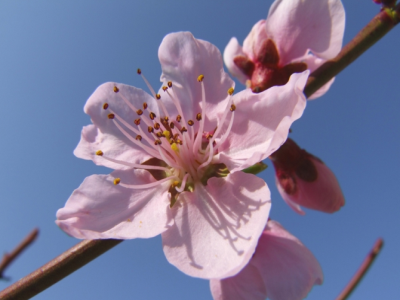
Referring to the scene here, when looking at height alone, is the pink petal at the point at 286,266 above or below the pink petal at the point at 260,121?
below

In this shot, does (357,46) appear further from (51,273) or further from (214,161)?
(51,273)

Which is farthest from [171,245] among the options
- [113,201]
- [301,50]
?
[301,50]

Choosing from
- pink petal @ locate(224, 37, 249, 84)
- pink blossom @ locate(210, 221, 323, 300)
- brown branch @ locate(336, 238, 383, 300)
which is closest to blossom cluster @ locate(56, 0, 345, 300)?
pink blossom @ locate(210, 221, 323, 300)

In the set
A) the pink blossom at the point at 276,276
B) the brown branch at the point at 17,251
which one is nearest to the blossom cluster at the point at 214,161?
the pink blossom at the point at 276,276

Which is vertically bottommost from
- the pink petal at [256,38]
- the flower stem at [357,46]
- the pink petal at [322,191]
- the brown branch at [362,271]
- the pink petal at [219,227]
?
the brown branch at [362,271]

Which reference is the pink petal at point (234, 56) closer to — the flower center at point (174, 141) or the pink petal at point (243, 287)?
the flower center at point (174, 141)

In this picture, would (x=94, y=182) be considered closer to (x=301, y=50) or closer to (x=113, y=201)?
(x=113, y=201)

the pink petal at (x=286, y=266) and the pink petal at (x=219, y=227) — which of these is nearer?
the pink petal at (x=219, y=227)

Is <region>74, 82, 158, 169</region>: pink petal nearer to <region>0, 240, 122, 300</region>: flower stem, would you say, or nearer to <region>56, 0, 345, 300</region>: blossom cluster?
<region>56, 0, 345, 300</region>: blossom cluster
